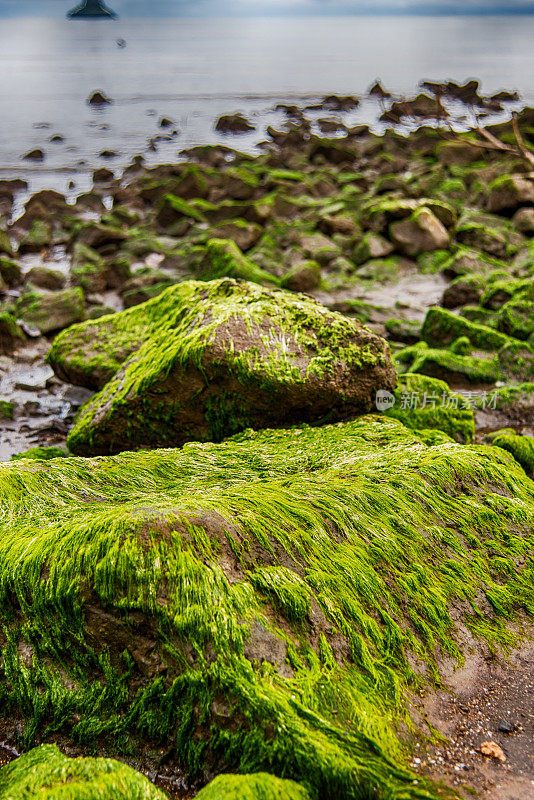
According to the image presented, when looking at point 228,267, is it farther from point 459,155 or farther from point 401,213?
point 459,155

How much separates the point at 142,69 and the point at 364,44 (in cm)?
4062

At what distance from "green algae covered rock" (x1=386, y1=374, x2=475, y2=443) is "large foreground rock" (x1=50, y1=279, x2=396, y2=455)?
0.25 m

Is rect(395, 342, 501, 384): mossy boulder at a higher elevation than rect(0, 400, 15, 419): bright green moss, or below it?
higher

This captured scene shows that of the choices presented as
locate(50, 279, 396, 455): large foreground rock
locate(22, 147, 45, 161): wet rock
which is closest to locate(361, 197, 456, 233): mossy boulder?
locate(50, 279, 396, 455): large foreground rock

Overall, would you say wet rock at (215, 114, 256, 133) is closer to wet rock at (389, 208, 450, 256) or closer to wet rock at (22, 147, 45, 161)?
wet rock at (22, 147, 45, 161)

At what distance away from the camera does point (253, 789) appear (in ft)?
6.96

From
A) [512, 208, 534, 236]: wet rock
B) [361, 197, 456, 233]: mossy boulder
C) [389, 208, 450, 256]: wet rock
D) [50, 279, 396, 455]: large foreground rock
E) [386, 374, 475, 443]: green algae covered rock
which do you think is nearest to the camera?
[50, 279, 396, 455]: large foreground rock

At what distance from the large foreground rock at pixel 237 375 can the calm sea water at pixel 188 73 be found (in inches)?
651

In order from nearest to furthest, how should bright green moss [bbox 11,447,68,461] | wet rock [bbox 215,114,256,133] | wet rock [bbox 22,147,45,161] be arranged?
1. bright green moss [bbox 11,447,68,461]
2. wet rock [bbox 22,147,45,161]
3. wet rock [bbox 215,114,256,133]

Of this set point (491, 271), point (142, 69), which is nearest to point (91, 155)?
point (491, 271)

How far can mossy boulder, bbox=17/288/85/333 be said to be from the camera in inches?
335

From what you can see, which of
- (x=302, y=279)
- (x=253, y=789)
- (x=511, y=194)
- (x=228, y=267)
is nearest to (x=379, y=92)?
(x=511, y=194)

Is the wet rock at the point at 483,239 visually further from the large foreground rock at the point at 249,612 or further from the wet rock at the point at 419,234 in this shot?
the large foreground rock at the point at 249,612

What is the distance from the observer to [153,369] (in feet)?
16.4
